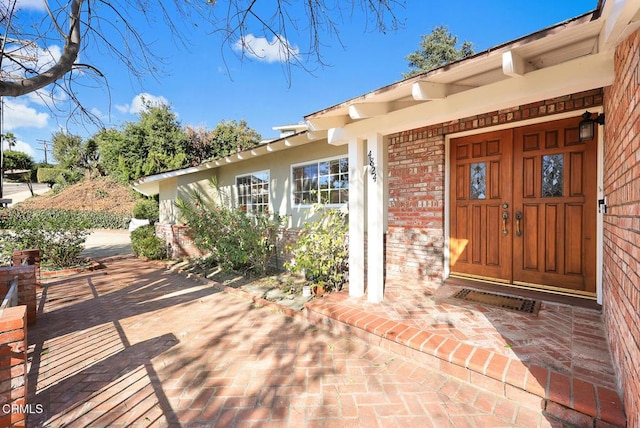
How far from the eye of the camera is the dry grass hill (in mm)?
25680

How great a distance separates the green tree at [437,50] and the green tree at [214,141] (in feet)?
49.8

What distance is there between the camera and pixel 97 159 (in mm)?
31844

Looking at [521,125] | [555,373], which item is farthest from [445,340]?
[521,125]

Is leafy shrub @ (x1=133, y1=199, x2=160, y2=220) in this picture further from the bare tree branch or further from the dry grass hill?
the bare tree branch

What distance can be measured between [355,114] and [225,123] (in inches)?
897

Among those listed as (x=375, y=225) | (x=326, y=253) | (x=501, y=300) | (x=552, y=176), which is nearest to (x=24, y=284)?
(x=326, y=253)

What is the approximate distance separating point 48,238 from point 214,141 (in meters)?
15.5

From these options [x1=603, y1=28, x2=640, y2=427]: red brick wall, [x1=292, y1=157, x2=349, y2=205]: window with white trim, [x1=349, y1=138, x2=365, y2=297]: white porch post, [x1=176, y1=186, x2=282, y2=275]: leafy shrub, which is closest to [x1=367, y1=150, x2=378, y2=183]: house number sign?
[x1=349, y1=138, x2=365, y2=297]: white porch post

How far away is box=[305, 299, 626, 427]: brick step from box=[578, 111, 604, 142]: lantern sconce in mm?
2722

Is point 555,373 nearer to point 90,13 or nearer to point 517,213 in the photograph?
point 517,213

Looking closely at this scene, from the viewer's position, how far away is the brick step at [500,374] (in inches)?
78.2

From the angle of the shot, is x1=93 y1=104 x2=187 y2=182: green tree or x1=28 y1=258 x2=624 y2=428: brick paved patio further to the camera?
x1=93 y1=104 x2=187 y2=182: green tree

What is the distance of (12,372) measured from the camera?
2.06 m

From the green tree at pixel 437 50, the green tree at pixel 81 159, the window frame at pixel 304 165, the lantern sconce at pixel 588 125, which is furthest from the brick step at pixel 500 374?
the green tree at pixel 81 159
